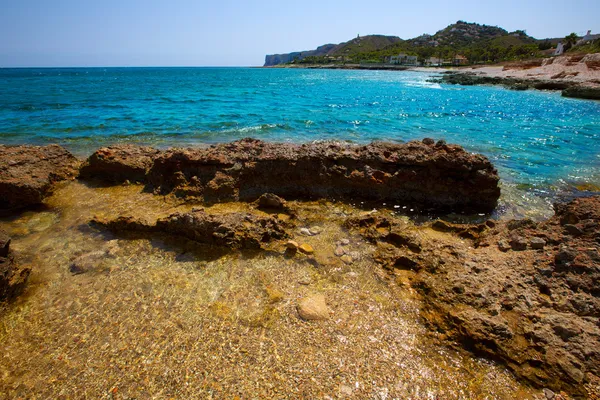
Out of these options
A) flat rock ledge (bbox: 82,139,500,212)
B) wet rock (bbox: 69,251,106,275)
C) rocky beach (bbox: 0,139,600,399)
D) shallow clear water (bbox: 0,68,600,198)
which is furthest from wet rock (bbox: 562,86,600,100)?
wet rock (bbox: 69,251,106,275)

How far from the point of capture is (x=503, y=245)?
15.6 feet

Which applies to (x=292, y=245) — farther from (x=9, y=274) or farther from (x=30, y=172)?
(x=30, y=172)

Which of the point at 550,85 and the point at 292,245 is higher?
the point at 550,85

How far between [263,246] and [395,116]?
19503 mm

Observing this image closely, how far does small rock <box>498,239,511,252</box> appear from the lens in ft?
15.3

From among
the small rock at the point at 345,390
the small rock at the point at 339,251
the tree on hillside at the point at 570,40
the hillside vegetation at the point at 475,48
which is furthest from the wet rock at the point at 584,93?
the hillside vegetation at the point at 475,48

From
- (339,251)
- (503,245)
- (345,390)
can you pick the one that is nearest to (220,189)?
(339,251)

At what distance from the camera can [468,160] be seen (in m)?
6.71

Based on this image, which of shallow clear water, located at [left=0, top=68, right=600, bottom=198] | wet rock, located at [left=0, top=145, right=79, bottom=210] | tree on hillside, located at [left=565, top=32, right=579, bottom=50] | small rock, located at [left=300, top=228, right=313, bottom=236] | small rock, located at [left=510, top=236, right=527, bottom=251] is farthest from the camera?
tree on hillside, located at [left=565, top=32, right=579, bottom=50]

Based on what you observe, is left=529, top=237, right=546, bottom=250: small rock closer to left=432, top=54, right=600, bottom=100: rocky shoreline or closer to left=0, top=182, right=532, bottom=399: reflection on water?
left=0, top=182, right=532, bottom=399: reflection on water

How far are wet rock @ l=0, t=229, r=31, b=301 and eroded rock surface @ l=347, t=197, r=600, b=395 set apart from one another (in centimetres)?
555

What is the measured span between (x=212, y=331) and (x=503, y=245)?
15.8ft

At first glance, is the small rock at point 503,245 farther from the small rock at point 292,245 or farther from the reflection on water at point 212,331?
the small rock at point 292,245

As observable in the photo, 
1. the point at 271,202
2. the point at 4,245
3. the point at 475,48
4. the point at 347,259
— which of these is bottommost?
the point at 347,259
